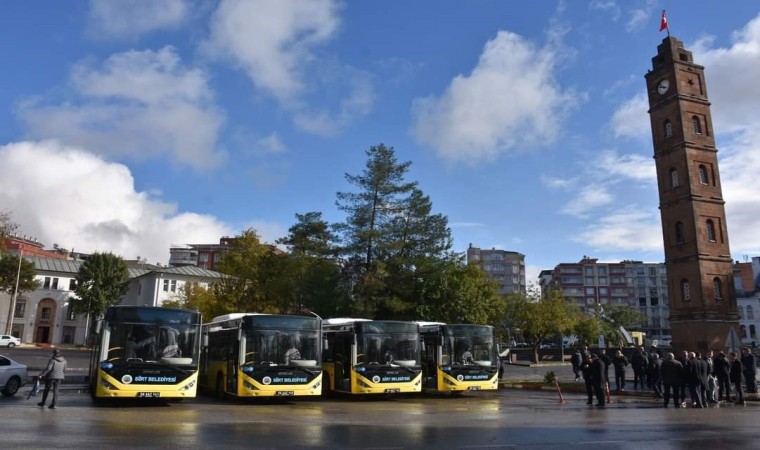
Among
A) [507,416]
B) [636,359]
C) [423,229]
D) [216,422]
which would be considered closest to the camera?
[216,422]

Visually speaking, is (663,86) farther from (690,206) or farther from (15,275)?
(15,275)

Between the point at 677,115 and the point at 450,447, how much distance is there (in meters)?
40.4

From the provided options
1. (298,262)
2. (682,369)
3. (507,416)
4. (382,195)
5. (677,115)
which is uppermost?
(677,115)

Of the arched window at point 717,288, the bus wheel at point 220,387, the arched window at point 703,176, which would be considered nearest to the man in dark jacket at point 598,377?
the bus wheel at point 220,387

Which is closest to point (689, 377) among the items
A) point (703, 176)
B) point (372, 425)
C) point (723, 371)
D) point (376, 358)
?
point (723, 371)

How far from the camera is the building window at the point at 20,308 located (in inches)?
2977

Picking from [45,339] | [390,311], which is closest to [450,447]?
[390,311]

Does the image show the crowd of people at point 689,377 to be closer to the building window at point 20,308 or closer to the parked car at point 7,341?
the parked car at point 7,341

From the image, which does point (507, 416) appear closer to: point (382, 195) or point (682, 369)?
point (682, 369)

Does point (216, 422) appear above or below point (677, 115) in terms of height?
below

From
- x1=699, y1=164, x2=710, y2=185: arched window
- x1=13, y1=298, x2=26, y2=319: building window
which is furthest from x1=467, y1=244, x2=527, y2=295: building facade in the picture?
x1=699, y1=164, x2=710, y2=185: arched window

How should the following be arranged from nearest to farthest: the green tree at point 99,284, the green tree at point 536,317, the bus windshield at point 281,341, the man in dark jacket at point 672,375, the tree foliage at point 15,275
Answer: the bus windshield at point 281,341
the man in dark jacket at point 672,375
the green tree at point 536,317
the tree foliage at point 15,275
the green tree at point 99,284

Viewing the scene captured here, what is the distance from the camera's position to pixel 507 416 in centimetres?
1561

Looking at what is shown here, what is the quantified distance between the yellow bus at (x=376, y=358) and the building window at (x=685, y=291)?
28.5m
